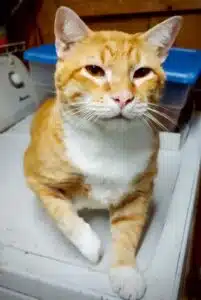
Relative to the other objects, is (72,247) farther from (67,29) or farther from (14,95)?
(14,95)

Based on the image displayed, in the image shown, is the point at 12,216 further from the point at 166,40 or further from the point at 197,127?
the point at 197,127

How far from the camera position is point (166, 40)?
2.01ft

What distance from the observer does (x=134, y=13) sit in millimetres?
1216

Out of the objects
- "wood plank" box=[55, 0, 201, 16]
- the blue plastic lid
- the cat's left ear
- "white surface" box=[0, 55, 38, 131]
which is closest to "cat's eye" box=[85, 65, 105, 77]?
the cat's left ear

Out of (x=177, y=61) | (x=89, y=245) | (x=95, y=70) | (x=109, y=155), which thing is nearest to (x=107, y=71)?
(x=95, y=70)

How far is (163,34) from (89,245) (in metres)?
0.41

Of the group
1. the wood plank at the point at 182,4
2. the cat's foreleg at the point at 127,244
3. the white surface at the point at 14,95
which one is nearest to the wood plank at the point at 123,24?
the wood plank at the point at 182,4

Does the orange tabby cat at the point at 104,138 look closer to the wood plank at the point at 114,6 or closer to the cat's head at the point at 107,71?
the cat's head at the point at 107,71

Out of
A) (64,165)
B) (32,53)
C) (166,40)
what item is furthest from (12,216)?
(32,53)

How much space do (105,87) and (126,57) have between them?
3.2 inches

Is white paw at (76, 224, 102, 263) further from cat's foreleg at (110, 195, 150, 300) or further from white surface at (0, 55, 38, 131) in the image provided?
white surface at (0, 55, 38, 131)

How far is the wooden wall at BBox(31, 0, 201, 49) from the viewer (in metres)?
1.15

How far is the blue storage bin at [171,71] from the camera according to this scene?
2.90 ft

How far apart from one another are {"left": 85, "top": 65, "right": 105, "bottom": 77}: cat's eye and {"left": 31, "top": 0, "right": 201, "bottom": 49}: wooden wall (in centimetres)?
76
